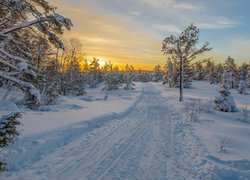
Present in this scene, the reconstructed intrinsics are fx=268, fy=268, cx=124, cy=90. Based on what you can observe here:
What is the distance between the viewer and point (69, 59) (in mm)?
50125

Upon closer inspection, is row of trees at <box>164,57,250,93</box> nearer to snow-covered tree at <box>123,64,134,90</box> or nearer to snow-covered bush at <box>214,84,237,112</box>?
snow-covered tree at <box>123,64,134,90</box>

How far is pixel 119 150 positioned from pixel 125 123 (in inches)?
237

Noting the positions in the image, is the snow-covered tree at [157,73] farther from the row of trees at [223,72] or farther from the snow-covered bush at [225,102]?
the snow-covered bush at [225,102]

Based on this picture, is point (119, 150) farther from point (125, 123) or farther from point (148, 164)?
point (125, 123)

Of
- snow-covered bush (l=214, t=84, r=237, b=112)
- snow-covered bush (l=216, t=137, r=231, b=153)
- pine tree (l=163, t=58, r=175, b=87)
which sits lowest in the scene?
snow-covered bush (l=216, t=137, r=231, b=153)

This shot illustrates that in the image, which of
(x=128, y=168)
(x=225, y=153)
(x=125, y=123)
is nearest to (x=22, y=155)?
(x=128, y=168)

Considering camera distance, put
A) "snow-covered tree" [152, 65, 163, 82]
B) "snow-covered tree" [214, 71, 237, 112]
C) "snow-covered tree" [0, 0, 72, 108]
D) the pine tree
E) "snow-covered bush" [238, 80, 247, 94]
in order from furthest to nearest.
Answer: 1. "snow-covered tree" [152, 65, 163, 82]
2. the pine tree
3. "snow-covered bush" [238, 80, 247, 94]
4. "snow-covered tree" [214, 71, 237, 112]
5. "snow-covered tree" [0, 0, 72, 108]

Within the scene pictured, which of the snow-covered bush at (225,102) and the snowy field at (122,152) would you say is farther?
the snow-covered bush at (225,102)

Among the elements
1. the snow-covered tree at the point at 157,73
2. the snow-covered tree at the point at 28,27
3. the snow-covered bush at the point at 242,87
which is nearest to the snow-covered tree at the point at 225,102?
the snow-covered tree at the point at 28,27

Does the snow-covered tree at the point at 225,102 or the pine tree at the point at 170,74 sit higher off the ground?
the pine tree at the point at 170,74

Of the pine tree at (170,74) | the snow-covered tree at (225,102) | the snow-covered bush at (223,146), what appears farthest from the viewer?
the pine tree at (170,74)

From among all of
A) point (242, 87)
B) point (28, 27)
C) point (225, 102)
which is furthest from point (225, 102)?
point (242, 87)

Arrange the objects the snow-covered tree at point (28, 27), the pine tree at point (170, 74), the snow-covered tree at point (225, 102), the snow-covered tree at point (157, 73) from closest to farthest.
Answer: the snow-covered tree at point (28, 27) → the snow-covered tree at point (225, 102) → the pine tree at point (170, 74) → the snow-covered tree at point (157, 73)

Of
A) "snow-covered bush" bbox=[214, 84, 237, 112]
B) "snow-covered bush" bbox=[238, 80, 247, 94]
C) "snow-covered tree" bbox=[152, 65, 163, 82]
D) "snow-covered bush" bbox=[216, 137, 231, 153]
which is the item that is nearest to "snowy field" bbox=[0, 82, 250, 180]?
"snow-covered bush" bbox=[216, 137, 231, 153]
